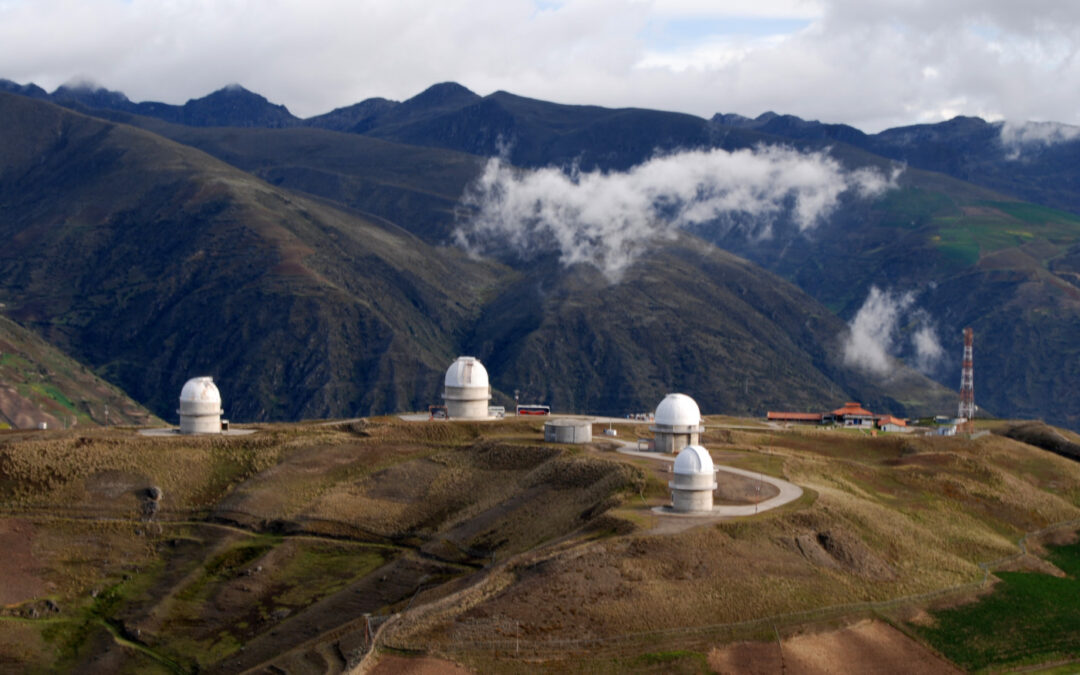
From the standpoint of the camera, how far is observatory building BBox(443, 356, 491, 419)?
563 feet

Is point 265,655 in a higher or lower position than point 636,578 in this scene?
lower

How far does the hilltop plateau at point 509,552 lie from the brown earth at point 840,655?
181mm

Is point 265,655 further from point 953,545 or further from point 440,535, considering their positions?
point 953,545

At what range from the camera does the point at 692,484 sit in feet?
360

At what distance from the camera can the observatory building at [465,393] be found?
563 feet

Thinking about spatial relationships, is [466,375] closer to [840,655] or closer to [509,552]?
[509,552]

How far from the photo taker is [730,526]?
4085 inches

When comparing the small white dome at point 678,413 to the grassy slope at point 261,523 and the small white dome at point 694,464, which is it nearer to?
the grassy slope at point 261,523

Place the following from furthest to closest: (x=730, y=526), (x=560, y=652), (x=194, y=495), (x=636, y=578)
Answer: (x=194, y=495) < (x=730, y=526) < (x=636, y=578) < (x=560, y=652)

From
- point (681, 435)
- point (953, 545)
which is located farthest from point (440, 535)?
point (953, 545)

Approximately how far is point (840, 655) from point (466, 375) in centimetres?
8875

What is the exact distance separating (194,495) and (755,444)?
214 ft

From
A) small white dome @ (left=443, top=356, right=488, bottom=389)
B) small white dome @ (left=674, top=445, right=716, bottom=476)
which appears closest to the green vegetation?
small white dome @ (left=674, top=445, right=716, bottom=476)

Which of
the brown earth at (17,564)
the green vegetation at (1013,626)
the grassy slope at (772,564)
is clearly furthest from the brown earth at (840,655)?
the brown earth at (17,564)
